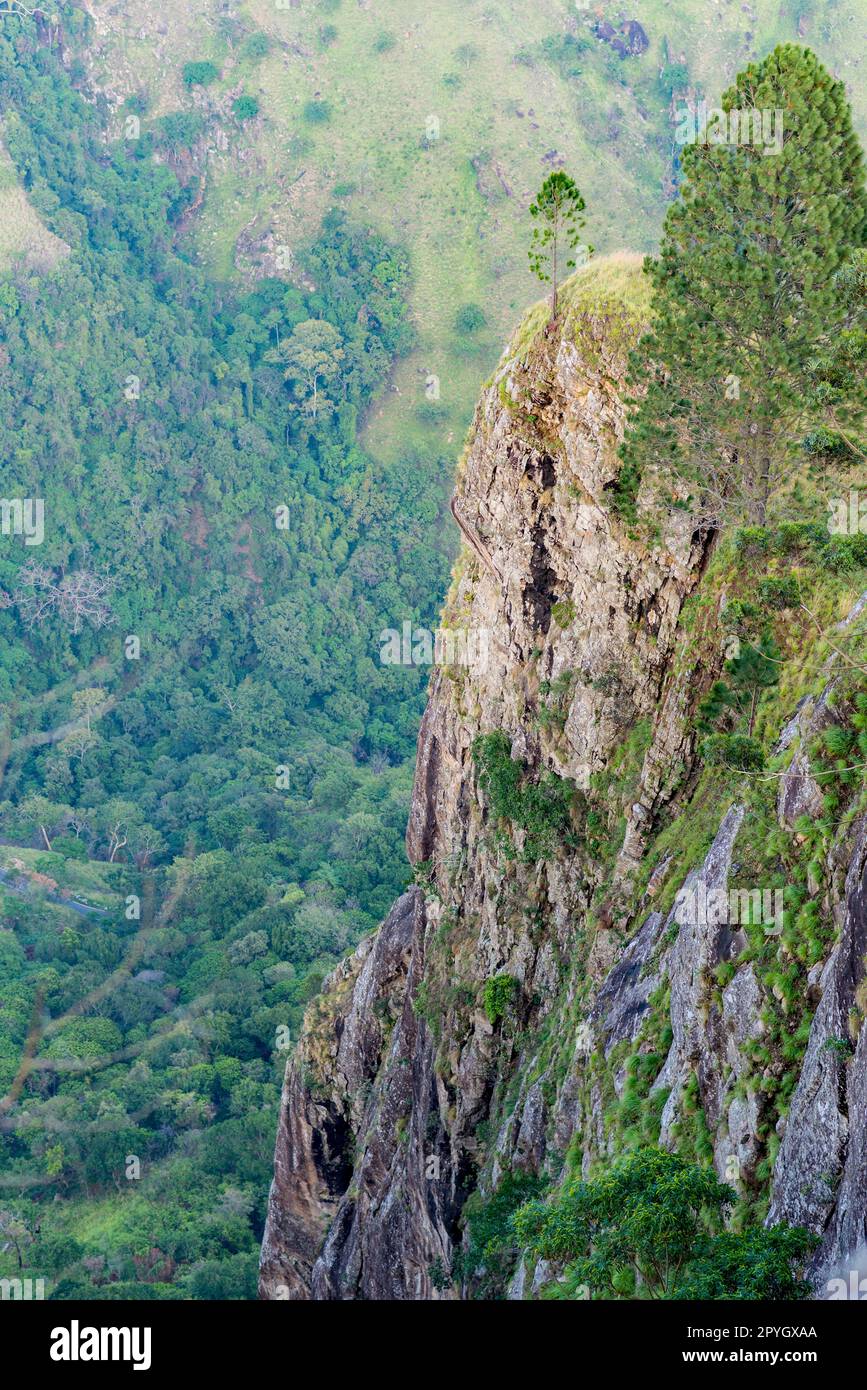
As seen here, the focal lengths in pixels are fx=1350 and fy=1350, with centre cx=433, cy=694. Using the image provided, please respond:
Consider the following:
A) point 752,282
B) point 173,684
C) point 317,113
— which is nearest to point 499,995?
point 752,282

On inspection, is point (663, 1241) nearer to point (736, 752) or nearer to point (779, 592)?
point (736, 752)

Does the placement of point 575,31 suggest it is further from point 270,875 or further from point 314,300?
point 270,875

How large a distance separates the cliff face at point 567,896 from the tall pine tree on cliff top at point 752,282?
1818 mm

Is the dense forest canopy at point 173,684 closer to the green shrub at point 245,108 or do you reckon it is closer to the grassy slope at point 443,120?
the grassy slope at point 443,120

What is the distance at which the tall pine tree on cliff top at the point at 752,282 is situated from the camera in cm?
2602

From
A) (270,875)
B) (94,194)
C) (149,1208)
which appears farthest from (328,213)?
(149,1208)

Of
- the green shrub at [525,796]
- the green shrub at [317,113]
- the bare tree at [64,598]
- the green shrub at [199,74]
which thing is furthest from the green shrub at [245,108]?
the green shrub at [525,796]

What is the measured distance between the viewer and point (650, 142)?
171 meters

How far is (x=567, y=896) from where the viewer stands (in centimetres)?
3338

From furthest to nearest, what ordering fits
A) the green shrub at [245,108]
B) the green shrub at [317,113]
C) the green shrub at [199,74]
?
1. the green shrub at [199,74]
2. the green shrub at [317,113]
3. the green shrub at [245,108]

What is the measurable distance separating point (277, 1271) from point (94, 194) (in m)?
141

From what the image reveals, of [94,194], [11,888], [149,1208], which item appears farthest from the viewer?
[94,194]

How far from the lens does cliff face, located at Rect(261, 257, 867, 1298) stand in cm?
1914

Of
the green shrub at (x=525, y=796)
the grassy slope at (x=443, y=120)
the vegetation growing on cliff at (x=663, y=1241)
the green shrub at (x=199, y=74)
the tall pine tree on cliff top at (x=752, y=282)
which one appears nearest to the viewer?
the vegetation growing on cliff at (x=663, y=1241)
